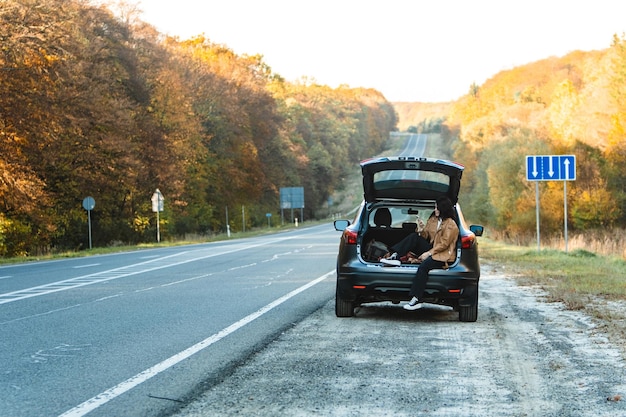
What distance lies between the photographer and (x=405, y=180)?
36.9 ft

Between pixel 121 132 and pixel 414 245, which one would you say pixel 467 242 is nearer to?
pixel 414 245

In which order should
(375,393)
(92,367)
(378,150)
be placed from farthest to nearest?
(378,150)
(92,367)
(375,393)

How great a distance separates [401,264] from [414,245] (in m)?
0.74

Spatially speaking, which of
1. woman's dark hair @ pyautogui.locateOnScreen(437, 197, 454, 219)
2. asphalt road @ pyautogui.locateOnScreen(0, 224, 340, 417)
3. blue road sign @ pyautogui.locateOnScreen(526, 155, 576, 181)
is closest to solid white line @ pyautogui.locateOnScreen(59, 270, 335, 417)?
asphalt road @ pyautogui.locateOnScreen(0, 224, 340, 417)

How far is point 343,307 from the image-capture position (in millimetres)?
10984

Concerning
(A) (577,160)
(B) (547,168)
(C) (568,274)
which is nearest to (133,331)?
(C) (568,274)

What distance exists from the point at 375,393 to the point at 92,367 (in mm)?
2766

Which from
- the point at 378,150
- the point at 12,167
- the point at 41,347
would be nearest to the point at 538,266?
the point at 41,347

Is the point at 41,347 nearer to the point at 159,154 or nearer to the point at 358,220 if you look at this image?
the point at 358,220

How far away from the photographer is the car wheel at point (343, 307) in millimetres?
10914

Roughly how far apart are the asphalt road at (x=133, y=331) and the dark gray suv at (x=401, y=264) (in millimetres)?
1042

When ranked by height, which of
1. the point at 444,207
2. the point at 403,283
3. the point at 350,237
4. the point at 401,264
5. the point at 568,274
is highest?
the point at 444,207

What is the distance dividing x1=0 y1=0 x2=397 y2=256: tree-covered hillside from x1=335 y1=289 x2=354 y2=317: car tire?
23838 mm

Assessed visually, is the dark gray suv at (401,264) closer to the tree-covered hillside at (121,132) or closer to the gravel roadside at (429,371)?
the gravel roadside at (429,371)
